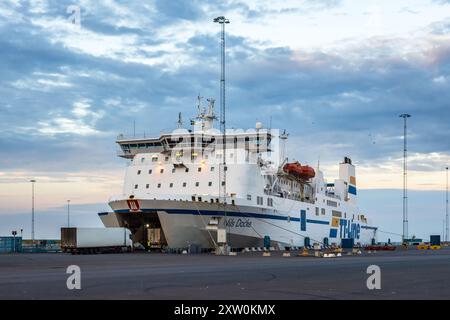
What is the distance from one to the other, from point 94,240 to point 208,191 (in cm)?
1118

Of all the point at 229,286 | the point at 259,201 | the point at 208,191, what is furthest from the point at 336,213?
the point at 229,286

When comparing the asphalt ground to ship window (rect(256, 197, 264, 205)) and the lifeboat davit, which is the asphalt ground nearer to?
ship window (rect(256, 197, 264, 205))

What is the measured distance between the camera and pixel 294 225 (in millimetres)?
71000

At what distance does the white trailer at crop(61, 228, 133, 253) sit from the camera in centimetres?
5484

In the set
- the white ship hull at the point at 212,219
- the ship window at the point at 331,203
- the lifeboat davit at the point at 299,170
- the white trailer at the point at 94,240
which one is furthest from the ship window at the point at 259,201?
the ship window at the point at 331,203

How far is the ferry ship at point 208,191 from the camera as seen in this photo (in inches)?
2161

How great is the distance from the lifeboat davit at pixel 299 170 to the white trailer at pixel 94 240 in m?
21.6

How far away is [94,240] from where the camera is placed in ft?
183

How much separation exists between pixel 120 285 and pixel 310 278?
7.91 m

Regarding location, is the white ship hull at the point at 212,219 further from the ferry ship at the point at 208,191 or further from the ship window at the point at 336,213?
the ship window at the point at 336,213

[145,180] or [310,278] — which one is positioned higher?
[145,180]

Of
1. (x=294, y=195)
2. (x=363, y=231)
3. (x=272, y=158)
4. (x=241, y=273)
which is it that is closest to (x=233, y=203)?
(x=272, y=158)
